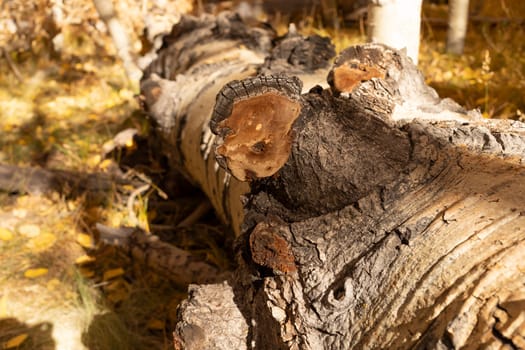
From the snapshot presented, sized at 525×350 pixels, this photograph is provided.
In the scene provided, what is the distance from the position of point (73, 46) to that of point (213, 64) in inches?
136

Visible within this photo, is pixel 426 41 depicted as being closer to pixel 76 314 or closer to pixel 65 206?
pixel 65 206

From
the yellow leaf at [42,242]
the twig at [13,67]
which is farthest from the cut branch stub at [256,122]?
the twig at [13,67]

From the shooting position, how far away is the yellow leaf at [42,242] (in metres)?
2.66

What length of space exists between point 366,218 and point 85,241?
200 cm

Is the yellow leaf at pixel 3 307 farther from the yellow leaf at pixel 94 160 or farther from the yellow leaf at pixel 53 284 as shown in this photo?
the yellow leaf at pixel 94 160

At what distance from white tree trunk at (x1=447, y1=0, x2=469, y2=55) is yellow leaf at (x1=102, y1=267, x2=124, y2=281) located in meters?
3.08

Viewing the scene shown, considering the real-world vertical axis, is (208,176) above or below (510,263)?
below

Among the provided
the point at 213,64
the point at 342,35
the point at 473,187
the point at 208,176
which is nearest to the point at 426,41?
the point at 342,35

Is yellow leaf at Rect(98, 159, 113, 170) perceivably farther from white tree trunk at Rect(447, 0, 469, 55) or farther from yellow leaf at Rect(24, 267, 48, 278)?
white tree trunk at Rect(447, 0, 469, 55)

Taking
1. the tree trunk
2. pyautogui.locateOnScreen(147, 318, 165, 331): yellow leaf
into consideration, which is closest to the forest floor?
pyautogui.locateOnScreen(147, 318, 165, 331): yellow leaf

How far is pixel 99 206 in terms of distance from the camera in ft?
9.69

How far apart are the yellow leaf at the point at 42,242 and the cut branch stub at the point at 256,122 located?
1888 millimetres

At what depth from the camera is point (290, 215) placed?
124 centimetres

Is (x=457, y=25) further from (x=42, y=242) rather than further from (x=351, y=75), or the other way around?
(x=42, y=242)
